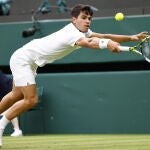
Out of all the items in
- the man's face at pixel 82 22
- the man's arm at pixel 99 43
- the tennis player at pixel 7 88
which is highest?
the man's face at pixel 82 22

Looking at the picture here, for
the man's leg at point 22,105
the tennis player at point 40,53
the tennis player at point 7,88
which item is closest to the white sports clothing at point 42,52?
the tennis player at point 40,53

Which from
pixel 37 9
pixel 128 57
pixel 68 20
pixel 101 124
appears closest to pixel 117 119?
pixel 101 124

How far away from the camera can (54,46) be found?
30.6ft

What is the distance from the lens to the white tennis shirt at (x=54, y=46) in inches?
359

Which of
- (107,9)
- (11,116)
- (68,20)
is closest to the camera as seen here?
(11,116)

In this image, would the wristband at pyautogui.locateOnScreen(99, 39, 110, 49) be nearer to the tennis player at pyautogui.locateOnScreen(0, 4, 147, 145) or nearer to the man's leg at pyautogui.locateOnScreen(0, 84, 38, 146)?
the tennis player at pyautogui.locateOnScreen(0, 4, 147, 145)

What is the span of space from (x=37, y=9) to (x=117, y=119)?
4111 mm

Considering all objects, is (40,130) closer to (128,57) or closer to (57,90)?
(57,90)

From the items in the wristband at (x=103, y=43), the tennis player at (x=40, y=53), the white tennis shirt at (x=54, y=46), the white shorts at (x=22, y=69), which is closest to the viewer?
the wristband at (x=103, y=43)

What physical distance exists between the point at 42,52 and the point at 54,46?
0.81ft

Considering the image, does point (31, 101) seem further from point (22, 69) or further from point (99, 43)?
point (99, 43)

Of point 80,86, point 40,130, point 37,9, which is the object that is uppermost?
point 37,9

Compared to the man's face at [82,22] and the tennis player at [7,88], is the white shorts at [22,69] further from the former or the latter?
the tennis player at [7,88]

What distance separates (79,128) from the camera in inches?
557
